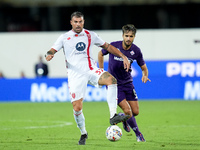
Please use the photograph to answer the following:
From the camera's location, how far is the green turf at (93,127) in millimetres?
9570

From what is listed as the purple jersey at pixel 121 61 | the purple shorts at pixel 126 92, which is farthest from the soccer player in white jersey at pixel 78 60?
the purple shorts at pixel 126 92


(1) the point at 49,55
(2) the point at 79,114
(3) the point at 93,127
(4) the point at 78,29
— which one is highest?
(4) the point at 78,29

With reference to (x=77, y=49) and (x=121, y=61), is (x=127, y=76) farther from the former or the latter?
(x=77, y=49)

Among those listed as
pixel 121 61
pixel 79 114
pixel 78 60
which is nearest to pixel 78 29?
pixel 78 60

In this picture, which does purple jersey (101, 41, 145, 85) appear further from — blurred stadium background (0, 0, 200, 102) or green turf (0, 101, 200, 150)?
blurred stadium background (0, 0, 200, 102)

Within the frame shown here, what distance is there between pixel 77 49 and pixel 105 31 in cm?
1934

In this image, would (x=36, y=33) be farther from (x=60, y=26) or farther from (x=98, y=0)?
(x=98, y=0)

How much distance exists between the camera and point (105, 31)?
94.8 ft

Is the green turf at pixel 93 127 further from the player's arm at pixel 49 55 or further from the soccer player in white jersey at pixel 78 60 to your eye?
the player's arm at pixel 49 55

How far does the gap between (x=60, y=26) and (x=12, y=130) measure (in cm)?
1816

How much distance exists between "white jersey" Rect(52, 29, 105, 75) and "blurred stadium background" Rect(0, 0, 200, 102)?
13.2 m

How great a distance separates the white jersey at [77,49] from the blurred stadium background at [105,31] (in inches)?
518

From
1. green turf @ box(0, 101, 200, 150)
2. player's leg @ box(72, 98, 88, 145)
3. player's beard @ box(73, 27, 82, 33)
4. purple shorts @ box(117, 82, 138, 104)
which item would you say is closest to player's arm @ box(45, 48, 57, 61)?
player's beard @ box(73, 27, 82, 33)

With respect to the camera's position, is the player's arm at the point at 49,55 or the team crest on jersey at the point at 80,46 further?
the team crest on jersey at the point at 80,46
